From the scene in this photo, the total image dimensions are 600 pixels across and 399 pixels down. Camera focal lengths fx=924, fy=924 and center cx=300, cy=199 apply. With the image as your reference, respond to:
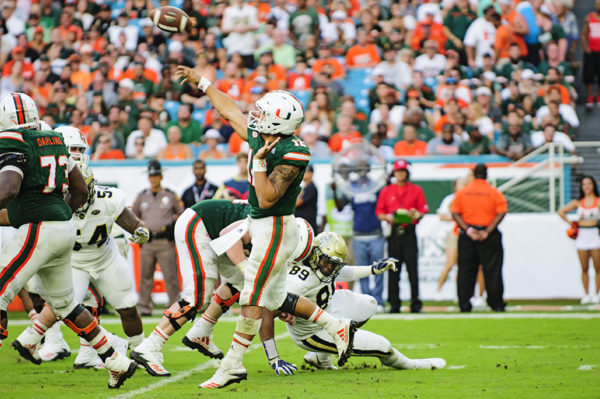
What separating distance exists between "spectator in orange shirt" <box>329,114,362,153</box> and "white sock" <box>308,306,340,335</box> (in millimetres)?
8320

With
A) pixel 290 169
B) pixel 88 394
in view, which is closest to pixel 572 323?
pixel 290 169

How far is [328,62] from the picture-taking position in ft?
57.7

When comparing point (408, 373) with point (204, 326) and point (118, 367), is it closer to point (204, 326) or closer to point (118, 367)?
point (204, 326)

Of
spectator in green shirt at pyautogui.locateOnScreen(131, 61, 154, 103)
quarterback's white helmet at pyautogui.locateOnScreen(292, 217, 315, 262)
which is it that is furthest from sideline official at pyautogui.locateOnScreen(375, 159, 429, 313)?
spectator in green shirt at pyautogui.locateOnScreen(131, 61, 154, 103)

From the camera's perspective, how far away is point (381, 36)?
18.2 m

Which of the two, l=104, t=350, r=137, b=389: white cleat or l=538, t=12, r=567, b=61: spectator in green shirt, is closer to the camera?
l=104, t=350, r=137, b=389: white cleat

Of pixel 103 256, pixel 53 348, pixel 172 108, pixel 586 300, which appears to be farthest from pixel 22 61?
pixel 103 256

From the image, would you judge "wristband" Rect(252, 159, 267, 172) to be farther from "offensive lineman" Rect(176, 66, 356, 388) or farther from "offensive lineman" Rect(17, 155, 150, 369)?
"offensive lineman" Rect(17, 155, 150, 369)

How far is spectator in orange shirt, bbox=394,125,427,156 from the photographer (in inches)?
581

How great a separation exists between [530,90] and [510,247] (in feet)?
12.3

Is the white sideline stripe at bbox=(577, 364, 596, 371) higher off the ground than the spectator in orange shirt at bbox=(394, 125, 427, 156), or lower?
lower

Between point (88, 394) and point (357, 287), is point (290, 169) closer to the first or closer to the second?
point (88, 394)

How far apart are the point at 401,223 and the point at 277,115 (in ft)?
22.4

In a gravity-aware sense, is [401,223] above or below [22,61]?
below
